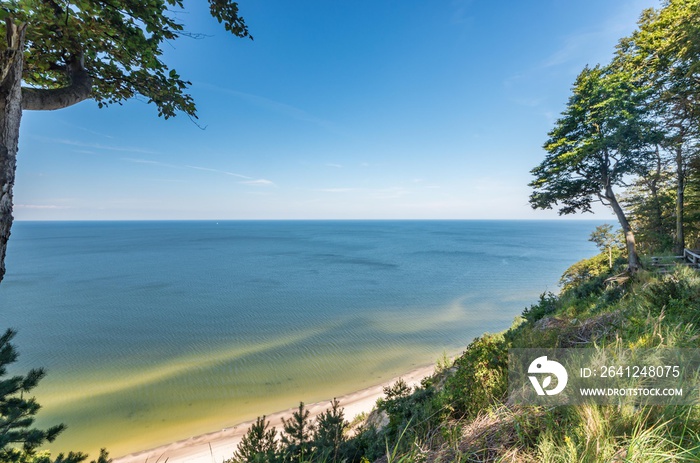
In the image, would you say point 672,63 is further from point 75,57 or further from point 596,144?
point 75,57

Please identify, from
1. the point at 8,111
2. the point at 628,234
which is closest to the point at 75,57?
the point at 8,111

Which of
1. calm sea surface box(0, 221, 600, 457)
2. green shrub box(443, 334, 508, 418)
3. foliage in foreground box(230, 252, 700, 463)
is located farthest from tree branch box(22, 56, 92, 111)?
calm sea surface box(0, 221, 600, 457)

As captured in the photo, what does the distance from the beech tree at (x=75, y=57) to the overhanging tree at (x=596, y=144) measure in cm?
1416

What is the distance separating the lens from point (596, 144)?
10.9 m

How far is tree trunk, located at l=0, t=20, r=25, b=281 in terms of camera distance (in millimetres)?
2266

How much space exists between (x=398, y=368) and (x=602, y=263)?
2699 centimetres

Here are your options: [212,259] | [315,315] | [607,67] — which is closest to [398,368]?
[315,315]

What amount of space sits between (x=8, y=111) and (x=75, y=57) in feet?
4.55

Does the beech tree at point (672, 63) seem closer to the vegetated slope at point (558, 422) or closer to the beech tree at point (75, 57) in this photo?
the vegetated slope at point (558, 422)

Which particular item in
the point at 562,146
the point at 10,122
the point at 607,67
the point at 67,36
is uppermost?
the point at 607,67

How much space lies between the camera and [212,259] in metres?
69.8

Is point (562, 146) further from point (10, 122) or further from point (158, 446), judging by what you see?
point (158, 446)

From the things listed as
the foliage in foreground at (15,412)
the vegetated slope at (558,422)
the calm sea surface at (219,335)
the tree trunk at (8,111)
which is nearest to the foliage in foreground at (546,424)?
the vegetated slope at (558,422)

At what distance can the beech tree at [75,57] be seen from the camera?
7.59ft
